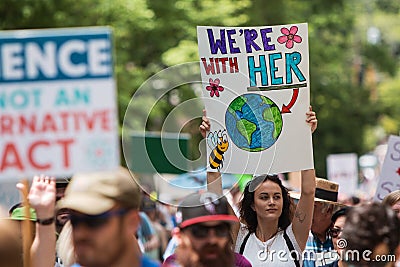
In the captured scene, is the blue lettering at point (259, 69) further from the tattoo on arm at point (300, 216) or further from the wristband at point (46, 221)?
the wristband at point (46, 221)

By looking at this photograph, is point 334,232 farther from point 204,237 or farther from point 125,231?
point 125,231

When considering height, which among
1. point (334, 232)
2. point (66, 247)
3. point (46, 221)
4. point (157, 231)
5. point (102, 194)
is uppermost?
point (102, 194)

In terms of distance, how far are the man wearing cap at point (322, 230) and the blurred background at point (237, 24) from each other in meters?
1.29

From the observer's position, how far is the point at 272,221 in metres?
7.08

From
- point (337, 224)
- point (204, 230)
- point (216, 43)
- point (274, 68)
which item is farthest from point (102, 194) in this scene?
point (337, 224)

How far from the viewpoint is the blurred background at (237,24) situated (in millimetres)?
18781

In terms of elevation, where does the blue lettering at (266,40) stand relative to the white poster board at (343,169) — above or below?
above

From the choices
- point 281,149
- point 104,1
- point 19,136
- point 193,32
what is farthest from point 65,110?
point 193,32

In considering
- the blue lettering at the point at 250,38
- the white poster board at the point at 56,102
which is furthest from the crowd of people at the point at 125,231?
the blue lettering at the point at 250,38

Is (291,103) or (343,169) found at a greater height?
(291,103)

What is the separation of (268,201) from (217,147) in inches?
16.8

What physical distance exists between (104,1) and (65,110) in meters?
14.3

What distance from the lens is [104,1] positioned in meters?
19.9

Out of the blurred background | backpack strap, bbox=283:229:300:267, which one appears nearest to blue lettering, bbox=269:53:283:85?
backpack strap, bbox=283:229:300:267
